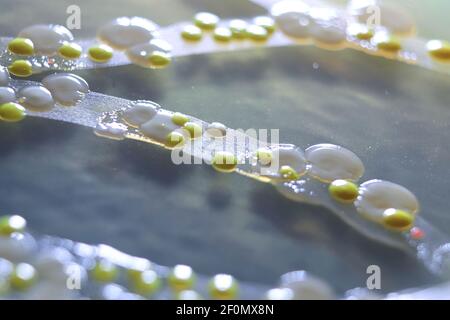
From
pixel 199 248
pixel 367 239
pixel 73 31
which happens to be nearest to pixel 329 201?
pixel 367 239

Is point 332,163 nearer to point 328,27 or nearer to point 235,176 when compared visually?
point 235,176

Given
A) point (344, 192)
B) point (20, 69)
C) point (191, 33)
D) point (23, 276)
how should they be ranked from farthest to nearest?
point (191, 33), point (20, 69), point (344, 192), point (23, 276)

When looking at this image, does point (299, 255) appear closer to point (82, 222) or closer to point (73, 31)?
point (82, 222)

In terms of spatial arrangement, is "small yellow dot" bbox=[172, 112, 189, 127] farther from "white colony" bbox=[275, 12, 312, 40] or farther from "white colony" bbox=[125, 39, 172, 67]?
"white colony" bbox=[275, 12, 312, 40]

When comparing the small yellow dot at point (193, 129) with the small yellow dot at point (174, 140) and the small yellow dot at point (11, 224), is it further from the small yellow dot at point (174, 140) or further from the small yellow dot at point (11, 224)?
the small yellow dot at point (11, 224)

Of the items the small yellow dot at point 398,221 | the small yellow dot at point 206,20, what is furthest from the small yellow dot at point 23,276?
the small yellow dot at point 206,20

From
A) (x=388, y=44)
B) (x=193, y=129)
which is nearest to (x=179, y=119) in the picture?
(x=193, y=129)

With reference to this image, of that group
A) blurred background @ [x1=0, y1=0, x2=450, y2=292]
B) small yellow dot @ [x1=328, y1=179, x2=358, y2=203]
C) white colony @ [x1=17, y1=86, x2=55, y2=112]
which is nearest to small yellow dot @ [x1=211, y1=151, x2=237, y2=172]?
blurred background @ [x1=0, y1=0, x2=450, y2=292]
